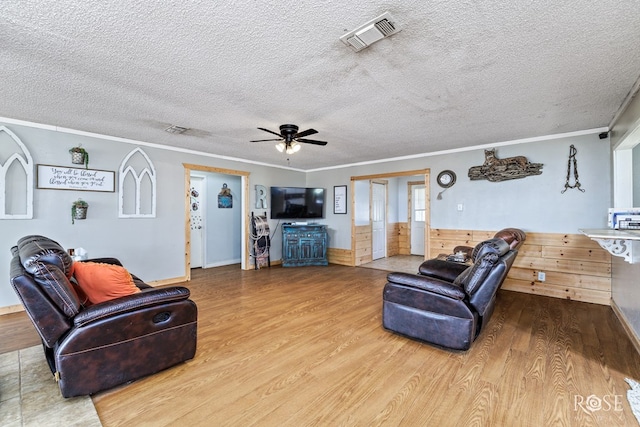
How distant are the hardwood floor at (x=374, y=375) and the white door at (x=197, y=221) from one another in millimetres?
3024

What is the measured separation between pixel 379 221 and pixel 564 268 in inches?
157

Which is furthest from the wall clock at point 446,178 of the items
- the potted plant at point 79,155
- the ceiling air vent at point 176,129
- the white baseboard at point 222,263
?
the potted plant at point 79,155

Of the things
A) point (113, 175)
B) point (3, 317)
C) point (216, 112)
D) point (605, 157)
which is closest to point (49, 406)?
point (3, 317)

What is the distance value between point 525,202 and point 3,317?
23.5 feet

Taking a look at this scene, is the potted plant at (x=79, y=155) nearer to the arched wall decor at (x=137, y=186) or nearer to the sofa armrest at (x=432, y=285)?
the arched wall decor at (x=137, y=186)

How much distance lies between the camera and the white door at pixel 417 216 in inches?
322

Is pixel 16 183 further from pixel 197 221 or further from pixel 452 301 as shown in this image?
pixel 452 301

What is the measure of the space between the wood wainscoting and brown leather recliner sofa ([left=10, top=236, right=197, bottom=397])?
4710 millimetres

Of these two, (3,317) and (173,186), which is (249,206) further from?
(3,317)

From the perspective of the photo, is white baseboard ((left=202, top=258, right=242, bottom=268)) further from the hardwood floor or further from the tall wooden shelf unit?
the hardwood floor

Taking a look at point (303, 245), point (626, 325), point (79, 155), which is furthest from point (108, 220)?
point (626, 325)

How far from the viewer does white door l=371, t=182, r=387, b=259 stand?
23.8 ft

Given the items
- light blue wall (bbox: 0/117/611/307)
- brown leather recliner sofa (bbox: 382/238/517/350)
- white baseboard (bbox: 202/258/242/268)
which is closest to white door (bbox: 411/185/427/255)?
light blue wall (bbox: 0/117/611/307)

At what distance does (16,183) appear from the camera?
3.55 metres
